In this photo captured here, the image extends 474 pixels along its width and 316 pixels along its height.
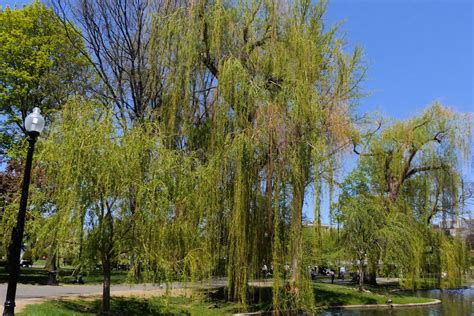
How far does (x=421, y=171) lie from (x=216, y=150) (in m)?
16.6

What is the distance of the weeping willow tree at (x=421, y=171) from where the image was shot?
82.3 ft

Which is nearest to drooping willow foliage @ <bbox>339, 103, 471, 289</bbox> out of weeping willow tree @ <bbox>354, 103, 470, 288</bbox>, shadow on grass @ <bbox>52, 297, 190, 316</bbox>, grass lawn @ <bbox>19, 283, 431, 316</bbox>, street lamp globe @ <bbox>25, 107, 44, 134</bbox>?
weeping willow tree @ <bbox>354, 103, 470, 288</bbox>

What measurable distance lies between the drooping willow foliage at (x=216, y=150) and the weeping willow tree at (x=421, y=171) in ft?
30.9

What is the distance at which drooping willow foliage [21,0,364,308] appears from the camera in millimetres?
12156

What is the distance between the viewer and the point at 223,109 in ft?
49.5

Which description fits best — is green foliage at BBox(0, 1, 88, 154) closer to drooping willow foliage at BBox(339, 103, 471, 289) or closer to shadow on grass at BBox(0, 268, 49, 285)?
shadow on grass at BBox(0, 268, 49, 285)

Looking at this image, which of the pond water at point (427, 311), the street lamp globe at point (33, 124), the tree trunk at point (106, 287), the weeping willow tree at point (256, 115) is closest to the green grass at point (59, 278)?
the tree trunk at point (106, 287)

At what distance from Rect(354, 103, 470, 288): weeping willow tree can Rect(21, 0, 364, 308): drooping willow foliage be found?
9415 mm

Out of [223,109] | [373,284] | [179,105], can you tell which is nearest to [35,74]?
[179,105]

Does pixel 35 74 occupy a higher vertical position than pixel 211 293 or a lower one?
higher

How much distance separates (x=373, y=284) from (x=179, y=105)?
19867 mm

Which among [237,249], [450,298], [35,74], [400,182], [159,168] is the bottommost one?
[450,298]

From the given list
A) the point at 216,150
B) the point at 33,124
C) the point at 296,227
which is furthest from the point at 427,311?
the point at 33,124

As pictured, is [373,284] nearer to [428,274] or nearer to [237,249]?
[428,274]
